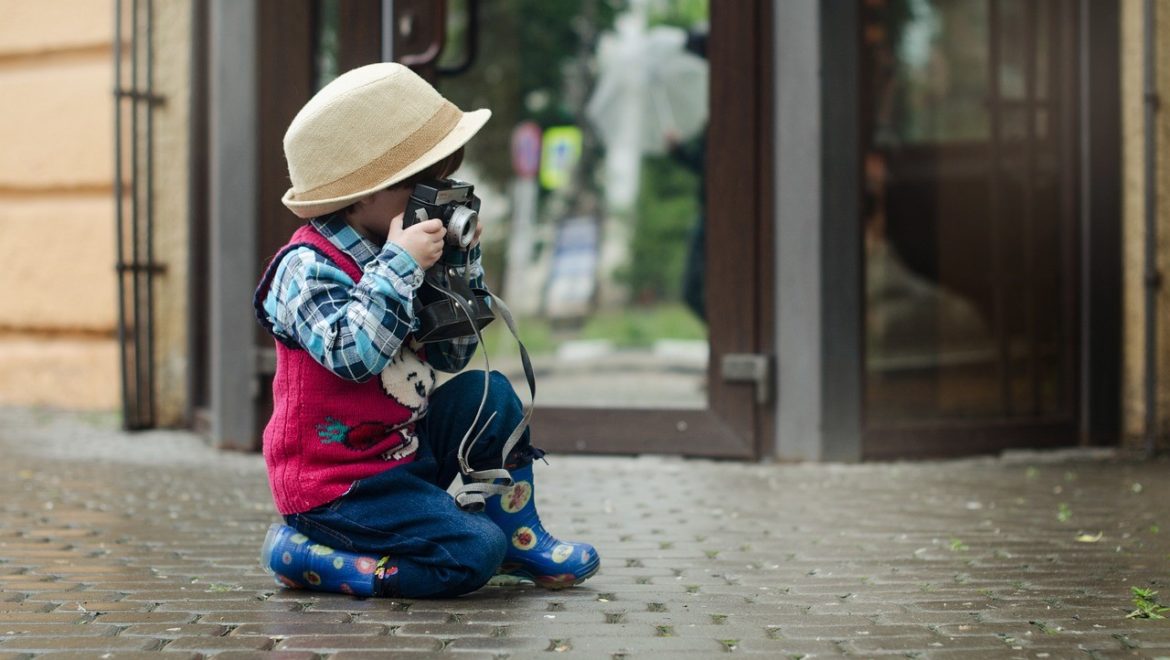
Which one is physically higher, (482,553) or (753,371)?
(753,371)

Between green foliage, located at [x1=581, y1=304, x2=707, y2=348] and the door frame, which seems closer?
the door frame

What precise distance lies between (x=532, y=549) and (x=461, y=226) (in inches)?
30.5

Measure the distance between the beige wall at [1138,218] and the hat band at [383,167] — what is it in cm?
415

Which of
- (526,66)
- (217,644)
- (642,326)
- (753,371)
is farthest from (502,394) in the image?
(642,326)

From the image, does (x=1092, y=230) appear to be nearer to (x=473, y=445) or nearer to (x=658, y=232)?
(x=473, y=445)

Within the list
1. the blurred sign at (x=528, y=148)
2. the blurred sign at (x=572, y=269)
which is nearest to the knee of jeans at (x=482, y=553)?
the blurred sign at (x=528, y=148)

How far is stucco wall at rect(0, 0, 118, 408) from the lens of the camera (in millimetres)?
8461

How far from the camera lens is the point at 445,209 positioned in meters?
3.14

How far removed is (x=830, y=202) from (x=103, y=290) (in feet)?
15.1

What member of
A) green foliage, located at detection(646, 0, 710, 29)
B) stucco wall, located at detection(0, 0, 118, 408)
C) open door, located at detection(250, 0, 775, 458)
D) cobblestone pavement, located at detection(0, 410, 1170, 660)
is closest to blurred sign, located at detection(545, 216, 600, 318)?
open door, located at detection(250, 0, 775, 458)

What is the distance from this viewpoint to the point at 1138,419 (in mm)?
6406

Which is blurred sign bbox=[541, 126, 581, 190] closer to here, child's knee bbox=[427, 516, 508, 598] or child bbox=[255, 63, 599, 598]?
child bbox=[255, 63, 599, 598]

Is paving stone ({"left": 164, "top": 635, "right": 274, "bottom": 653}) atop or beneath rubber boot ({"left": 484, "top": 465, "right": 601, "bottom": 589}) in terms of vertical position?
beneath

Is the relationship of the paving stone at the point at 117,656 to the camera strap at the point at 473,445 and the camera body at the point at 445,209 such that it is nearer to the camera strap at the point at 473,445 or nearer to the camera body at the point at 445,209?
the camera strap at the point at 473,445
